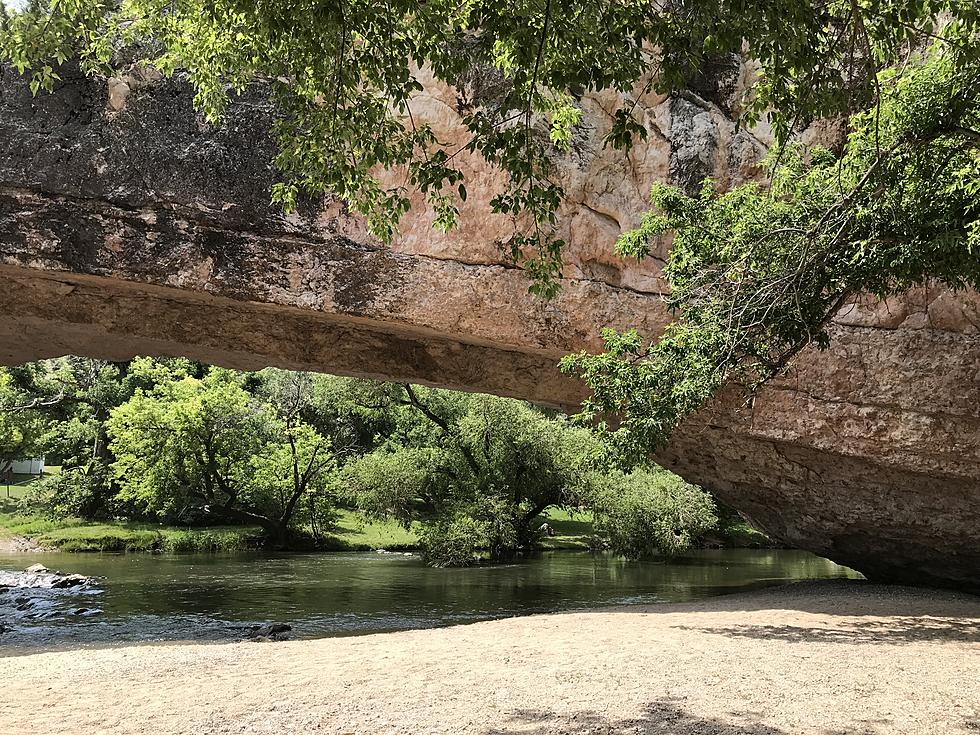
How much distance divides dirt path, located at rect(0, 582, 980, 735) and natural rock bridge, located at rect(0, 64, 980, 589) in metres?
2.16

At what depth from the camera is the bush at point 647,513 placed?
21.0 meters

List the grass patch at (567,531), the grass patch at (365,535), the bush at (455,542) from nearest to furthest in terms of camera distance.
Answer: the bush at (455,542), the grass patch at (567,531), the grass patch at (365,535)

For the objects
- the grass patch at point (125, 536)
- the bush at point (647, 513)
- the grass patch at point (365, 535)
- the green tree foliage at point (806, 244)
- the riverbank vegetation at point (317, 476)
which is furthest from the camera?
the grass patch at point (365, 535)

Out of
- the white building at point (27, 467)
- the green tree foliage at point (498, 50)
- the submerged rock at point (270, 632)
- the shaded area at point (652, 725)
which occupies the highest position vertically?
the white building at point (27, 467)

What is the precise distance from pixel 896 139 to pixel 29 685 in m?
8.10

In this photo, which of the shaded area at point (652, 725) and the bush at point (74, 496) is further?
the bush at point (74, 496)

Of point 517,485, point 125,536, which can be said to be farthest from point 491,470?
point 125,536

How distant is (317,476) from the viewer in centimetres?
2456

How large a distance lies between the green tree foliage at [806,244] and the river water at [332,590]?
5.06 metres

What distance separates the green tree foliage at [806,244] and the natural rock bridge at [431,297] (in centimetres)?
111

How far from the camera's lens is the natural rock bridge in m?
8.77

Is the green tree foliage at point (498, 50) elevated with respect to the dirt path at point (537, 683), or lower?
elevated

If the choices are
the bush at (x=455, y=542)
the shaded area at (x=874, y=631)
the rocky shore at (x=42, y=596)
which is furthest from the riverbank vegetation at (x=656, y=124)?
the bush at (x=455, y=542)

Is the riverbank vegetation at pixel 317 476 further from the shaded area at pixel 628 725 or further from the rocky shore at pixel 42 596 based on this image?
the shaded area at pixel 628 725
